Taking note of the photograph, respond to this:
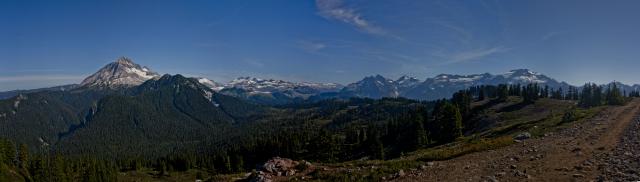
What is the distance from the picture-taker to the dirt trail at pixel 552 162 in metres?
28.0

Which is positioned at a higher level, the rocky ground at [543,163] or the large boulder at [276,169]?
the rocky ground at [543,163]

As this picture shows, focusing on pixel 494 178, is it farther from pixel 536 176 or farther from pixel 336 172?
pixel 336 172

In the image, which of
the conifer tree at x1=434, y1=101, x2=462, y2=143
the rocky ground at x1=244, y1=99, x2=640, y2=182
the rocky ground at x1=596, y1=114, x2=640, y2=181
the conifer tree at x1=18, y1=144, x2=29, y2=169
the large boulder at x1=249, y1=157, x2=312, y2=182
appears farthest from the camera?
the conifer tree at x1=18, y1=144, x2=29, y2=169

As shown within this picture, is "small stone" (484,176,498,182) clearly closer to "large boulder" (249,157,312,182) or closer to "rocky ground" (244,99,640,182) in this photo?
"rocky ground" (244,99,640,182)

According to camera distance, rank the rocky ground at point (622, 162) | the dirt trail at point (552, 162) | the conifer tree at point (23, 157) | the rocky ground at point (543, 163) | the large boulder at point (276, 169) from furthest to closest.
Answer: the conifer tree at point (23, 157) < the large boulder at point (276, 169) < the rocky ground at point (543, 163) < the dirt trail at point (552, 162) < the rocky ground at point (622, 162)

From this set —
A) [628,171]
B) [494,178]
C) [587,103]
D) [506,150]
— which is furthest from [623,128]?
[587,103]

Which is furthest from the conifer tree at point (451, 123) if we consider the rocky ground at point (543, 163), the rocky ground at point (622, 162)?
the rocky ground at point (622, 162)

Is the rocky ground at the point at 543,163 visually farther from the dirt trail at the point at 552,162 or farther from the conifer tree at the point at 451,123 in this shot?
the conifer tree at the point at 451,123

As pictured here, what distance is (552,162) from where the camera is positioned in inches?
1265

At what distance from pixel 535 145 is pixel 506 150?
10.1 feet

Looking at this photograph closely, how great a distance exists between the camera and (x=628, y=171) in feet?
86.9

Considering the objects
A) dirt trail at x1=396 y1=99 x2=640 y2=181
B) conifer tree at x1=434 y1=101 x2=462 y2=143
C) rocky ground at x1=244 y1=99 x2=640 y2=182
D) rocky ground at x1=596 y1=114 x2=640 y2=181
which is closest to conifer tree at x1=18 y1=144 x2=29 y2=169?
conifer tree at x1=434 y1=101 x2=462 y2=143

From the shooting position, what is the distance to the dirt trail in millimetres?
27969

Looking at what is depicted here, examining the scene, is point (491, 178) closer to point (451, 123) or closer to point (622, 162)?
point (622, 162)
